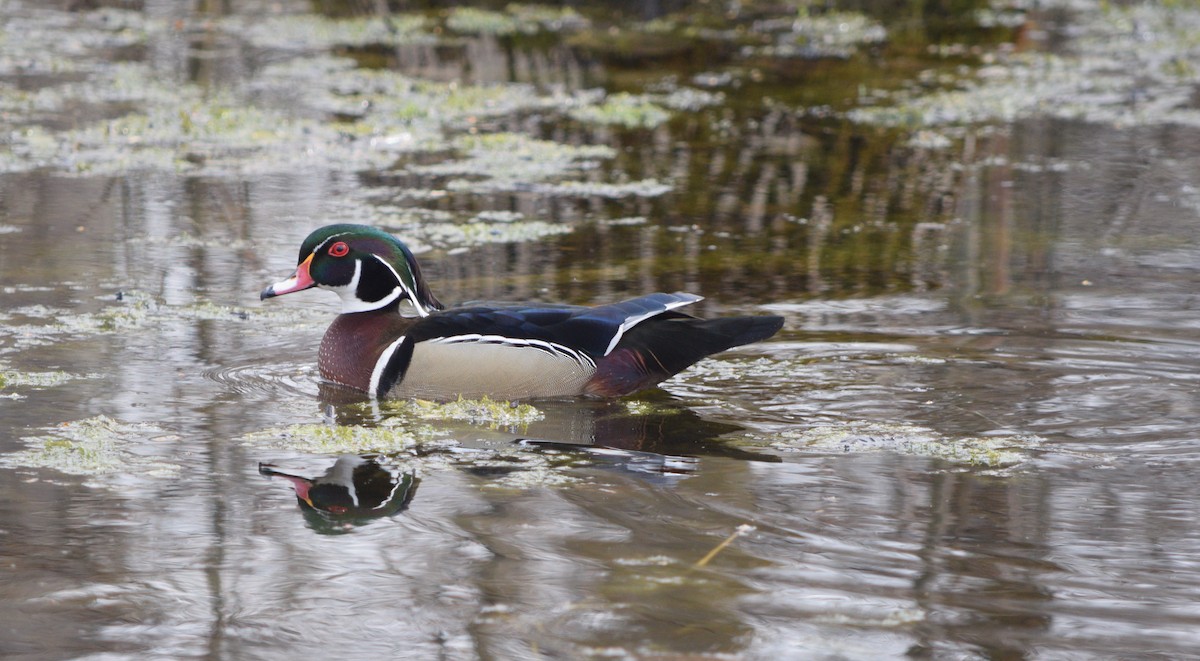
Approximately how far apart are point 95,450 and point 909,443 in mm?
3112

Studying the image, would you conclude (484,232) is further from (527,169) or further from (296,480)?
(296,480)

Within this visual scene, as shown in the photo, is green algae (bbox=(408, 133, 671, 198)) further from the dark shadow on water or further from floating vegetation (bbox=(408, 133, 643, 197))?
the dark shadow on water

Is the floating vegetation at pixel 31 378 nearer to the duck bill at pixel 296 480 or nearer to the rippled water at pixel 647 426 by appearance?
the rippled water at pixel 647 426

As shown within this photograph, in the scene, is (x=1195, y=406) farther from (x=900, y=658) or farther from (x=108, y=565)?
(x=108, y=565)

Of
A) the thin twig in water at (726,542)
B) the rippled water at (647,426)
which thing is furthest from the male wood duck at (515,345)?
the thin twig in water at (726,542)

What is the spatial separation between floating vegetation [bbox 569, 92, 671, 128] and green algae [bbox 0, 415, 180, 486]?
7.48m

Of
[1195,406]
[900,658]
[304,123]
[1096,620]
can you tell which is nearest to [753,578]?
[900,658]

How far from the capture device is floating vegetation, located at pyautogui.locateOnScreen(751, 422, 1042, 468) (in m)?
5.88

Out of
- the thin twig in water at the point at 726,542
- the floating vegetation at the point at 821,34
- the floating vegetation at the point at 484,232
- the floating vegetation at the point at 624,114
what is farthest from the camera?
the floating vegetation at the point at 821,34

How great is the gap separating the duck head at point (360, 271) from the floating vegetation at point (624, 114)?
244 inches

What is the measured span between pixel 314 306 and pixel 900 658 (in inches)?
189

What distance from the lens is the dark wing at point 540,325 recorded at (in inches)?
260

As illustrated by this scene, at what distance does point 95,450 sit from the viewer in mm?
5820

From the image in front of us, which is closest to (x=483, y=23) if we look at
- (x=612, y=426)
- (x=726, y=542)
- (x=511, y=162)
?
(x=511, y=162)
